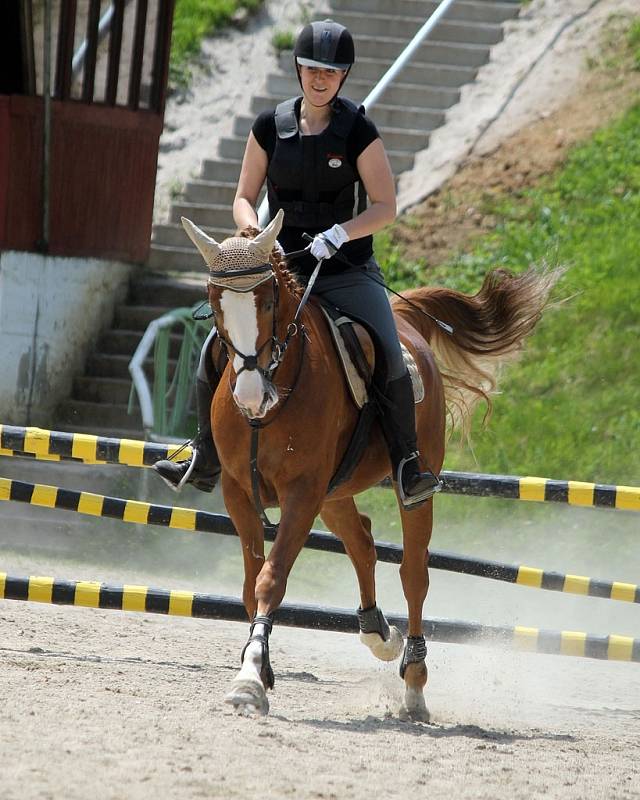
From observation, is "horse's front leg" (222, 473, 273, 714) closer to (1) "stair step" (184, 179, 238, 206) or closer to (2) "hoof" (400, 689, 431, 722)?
(2) "hoof" (400, 689, 431, 722)

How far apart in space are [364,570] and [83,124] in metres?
8.05

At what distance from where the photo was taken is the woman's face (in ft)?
21.3

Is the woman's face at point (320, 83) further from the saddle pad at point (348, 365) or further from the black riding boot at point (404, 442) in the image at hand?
the black riding boot at point (404, 442)

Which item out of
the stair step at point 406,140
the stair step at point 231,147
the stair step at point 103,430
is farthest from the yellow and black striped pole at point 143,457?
the stair step at point 231,147

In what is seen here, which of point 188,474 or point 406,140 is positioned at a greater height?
point 406,140

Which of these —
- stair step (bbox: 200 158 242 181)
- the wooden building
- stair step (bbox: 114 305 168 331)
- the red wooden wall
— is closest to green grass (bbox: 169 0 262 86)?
stair step (bbox: 200 158 242 181)

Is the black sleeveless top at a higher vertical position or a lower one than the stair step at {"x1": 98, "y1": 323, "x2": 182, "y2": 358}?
higher

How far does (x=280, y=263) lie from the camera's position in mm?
6055

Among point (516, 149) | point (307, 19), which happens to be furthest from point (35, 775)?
point (307, 19)

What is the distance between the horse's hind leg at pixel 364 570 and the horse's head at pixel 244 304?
1.83 metres

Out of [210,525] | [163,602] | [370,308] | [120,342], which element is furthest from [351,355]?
[120,342]

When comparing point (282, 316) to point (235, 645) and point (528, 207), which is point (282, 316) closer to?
point (235, 645)

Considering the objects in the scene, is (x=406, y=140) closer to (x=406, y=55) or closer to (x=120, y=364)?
(x=406, y=55)

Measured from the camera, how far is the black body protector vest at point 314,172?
6.59 meters
